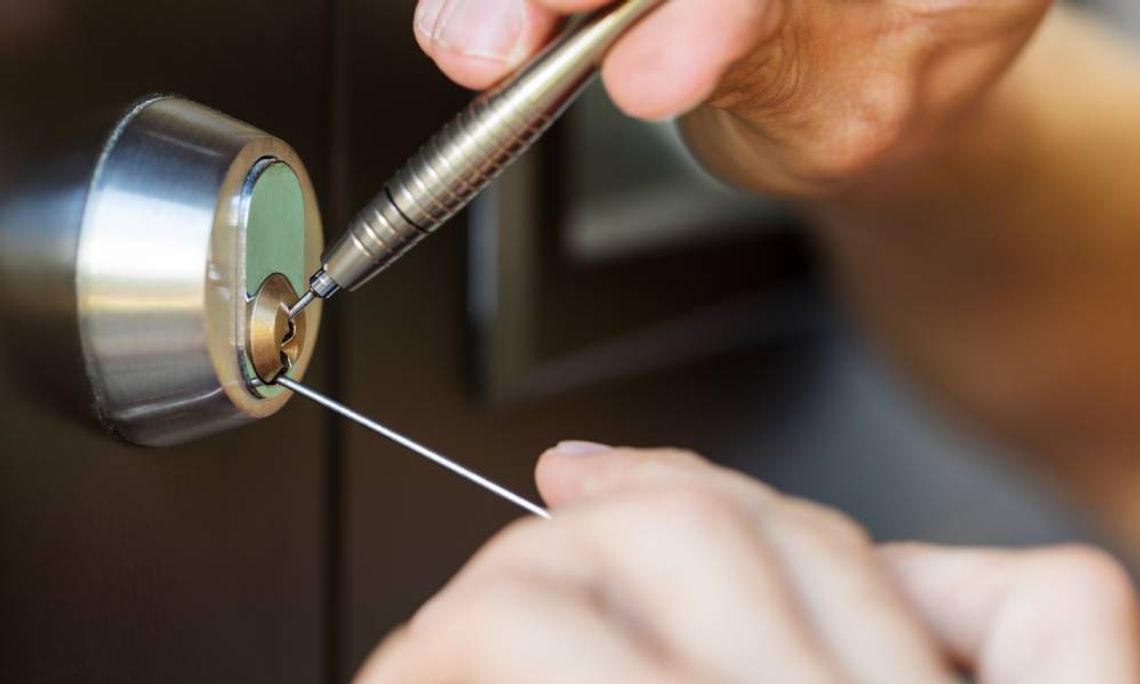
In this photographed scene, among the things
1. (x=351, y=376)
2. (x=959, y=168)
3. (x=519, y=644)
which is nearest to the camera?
(x=519, y=644)

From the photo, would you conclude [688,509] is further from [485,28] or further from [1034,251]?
[1034,251]

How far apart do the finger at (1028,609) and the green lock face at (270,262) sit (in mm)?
85

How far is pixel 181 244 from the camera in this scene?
16 centimetres

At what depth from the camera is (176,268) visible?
157 mm

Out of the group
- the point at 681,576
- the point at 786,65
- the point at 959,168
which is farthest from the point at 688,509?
the point at 959,168

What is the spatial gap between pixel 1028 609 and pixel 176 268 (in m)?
0.11

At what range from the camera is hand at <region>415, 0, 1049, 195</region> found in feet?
0.55

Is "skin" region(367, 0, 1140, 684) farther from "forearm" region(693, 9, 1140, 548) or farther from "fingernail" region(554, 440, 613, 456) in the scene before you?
"forearm" region(693, 9, 1140, 548)

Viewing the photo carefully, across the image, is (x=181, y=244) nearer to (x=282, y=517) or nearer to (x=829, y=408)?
(x=282, y=517)

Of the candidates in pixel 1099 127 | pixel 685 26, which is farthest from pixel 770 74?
pixel 1099 127

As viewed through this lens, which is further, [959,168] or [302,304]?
[959,168]

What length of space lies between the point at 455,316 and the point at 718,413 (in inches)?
6.5

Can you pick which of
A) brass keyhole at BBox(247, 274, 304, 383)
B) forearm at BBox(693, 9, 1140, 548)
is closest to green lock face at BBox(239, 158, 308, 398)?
brass keyhole at BBox(247, 274, 304, 383)

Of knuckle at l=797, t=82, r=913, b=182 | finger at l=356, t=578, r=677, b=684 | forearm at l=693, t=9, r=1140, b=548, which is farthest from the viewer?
forearm at l=693, t=9, r=1140, b=548
